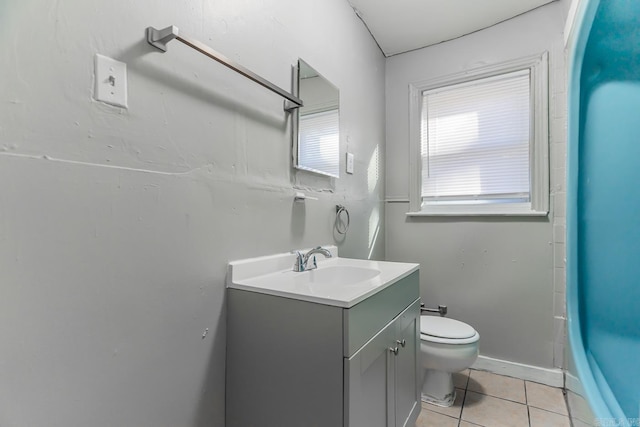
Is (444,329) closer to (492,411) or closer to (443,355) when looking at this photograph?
(443,355)

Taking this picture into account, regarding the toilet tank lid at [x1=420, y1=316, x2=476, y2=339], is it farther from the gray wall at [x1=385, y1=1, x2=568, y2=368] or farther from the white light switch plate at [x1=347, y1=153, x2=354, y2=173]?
the white light switch plate at [x1=347, y1=153, x2=354, y2=173]

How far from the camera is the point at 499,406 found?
1.68 metres

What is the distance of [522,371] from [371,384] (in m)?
1.56

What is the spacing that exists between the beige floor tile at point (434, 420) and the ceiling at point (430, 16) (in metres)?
2.34

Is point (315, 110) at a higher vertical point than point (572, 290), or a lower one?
higher

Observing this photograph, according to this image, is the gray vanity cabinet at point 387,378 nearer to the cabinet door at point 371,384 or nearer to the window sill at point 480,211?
the cabinet door at point 371,384

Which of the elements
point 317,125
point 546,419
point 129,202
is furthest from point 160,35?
point 546,419

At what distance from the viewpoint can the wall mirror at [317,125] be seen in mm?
1412

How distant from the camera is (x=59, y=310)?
663 millimetres

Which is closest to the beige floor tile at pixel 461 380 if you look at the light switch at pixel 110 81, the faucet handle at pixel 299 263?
the faucet handle at pixel 299 263

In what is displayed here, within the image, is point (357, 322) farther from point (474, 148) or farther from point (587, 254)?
point (474, 148)

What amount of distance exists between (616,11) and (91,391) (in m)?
2.31

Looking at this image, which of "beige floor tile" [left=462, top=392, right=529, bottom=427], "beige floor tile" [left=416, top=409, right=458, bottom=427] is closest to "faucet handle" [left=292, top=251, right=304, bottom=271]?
"beige floor tile" [left=416, top=409, right=458, bottom=427]

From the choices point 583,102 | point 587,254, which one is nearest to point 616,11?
point 583,102
